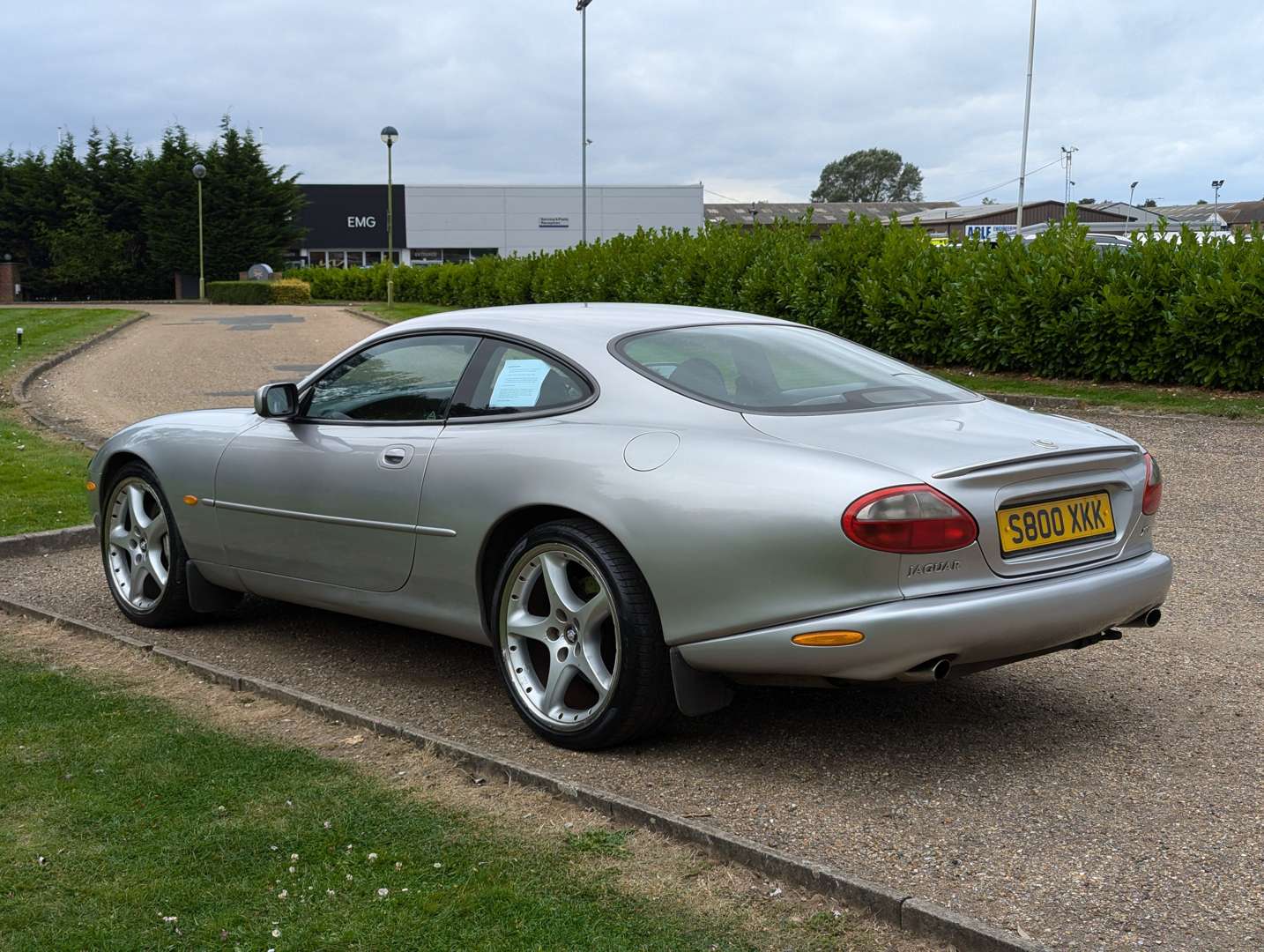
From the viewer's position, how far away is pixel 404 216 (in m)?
76.2

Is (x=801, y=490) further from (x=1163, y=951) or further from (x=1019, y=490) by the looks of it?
(x=1163, y=951)

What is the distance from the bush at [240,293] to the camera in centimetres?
4753

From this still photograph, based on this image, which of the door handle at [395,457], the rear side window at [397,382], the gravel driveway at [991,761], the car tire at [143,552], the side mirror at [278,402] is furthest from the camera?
the car tire at [143,552]

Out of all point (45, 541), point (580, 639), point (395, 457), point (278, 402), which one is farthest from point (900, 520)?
point (45, 541)

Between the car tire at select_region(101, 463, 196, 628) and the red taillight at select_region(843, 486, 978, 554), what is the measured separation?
3442mm

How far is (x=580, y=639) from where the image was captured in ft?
13.9

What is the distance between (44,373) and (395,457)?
1563cm

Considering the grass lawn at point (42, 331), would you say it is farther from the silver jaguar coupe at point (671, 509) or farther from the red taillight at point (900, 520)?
the red taillight at point (900, 520)

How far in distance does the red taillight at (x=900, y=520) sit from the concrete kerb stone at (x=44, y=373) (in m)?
8.73

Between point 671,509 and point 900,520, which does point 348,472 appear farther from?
point 900,520

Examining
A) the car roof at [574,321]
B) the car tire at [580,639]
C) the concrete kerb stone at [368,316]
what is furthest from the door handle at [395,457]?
the concrete kerb stone at [368,316]

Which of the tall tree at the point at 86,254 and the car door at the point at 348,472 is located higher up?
the tall tree at the point at 86,254

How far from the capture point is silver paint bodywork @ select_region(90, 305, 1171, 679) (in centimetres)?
372

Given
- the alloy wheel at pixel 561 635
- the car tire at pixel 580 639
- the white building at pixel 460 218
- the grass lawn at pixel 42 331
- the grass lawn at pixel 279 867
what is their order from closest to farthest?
the grass lawn at pixel 279 867, the car tire at pixel 580 639, the alloy wheel at pixel 561 635, the grass lawn at pixel 42 331, the white building at pixel 460 218
